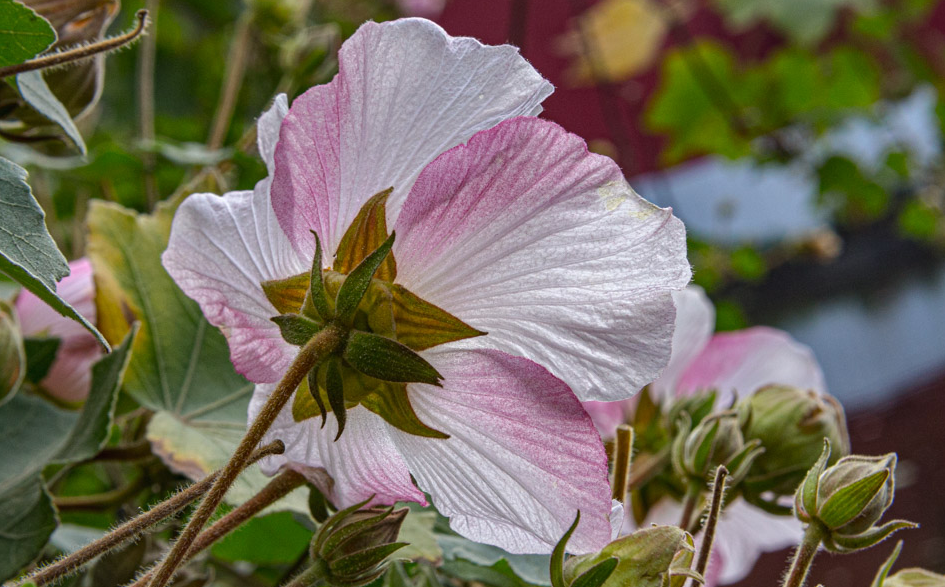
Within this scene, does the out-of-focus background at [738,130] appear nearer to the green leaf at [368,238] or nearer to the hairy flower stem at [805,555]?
the green leaf at [368,238]

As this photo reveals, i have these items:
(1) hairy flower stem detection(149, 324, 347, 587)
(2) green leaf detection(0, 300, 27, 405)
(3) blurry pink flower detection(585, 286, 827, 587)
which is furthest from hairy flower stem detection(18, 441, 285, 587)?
(3) blurry pink flower detection(585, 286, 827, 587)

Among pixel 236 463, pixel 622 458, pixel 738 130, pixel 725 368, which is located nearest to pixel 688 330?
pixel 725 368

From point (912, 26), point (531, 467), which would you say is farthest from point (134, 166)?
point (912, 26)

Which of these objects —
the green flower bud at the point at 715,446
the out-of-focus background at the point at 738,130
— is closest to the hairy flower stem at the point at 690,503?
the green flower bud at the point at 715,446

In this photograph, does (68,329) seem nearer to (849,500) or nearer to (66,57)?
(66,57)

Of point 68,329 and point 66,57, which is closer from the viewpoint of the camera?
point 66,57

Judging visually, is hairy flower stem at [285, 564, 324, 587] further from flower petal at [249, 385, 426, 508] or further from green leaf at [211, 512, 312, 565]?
green leaf at [211, 512, 312, 565]

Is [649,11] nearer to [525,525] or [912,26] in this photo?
[912,26]
